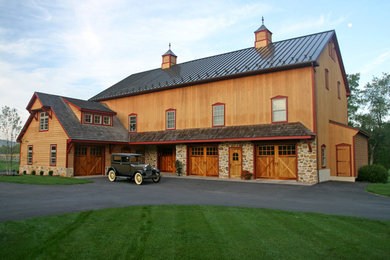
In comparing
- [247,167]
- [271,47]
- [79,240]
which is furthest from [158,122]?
[79,240]

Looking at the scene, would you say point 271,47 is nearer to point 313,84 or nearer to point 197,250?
point 313,84

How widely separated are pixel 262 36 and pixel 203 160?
11.9 meters

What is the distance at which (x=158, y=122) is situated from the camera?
24625 millimetres

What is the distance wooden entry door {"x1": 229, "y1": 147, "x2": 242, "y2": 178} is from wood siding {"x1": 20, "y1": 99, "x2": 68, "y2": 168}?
40.6ft

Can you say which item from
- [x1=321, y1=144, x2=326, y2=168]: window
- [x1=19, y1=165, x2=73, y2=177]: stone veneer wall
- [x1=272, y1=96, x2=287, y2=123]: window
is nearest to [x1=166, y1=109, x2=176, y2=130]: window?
[x1=19, y1=165, x2=73, y2=177]: stone veneer wall

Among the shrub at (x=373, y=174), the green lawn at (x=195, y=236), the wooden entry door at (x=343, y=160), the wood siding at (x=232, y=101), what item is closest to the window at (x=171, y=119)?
the wood siding at (x=232, y=101)

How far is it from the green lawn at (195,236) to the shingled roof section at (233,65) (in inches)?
511

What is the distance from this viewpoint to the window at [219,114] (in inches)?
827

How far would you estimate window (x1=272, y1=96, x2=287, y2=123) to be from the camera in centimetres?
1835

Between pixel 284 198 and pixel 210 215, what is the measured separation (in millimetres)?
4881

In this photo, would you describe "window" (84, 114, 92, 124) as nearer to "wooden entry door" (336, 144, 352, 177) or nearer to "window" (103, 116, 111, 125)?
"window" (103, 116, 111, 125)

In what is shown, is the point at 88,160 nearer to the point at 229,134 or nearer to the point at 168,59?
the point at 229,134

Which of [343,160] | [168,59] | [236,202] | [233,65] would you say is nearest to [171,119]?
[233,65]

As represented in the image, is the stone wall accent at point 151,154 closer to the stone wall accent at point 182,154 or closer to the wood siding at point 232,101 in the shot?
the wood siding at point 232,101
